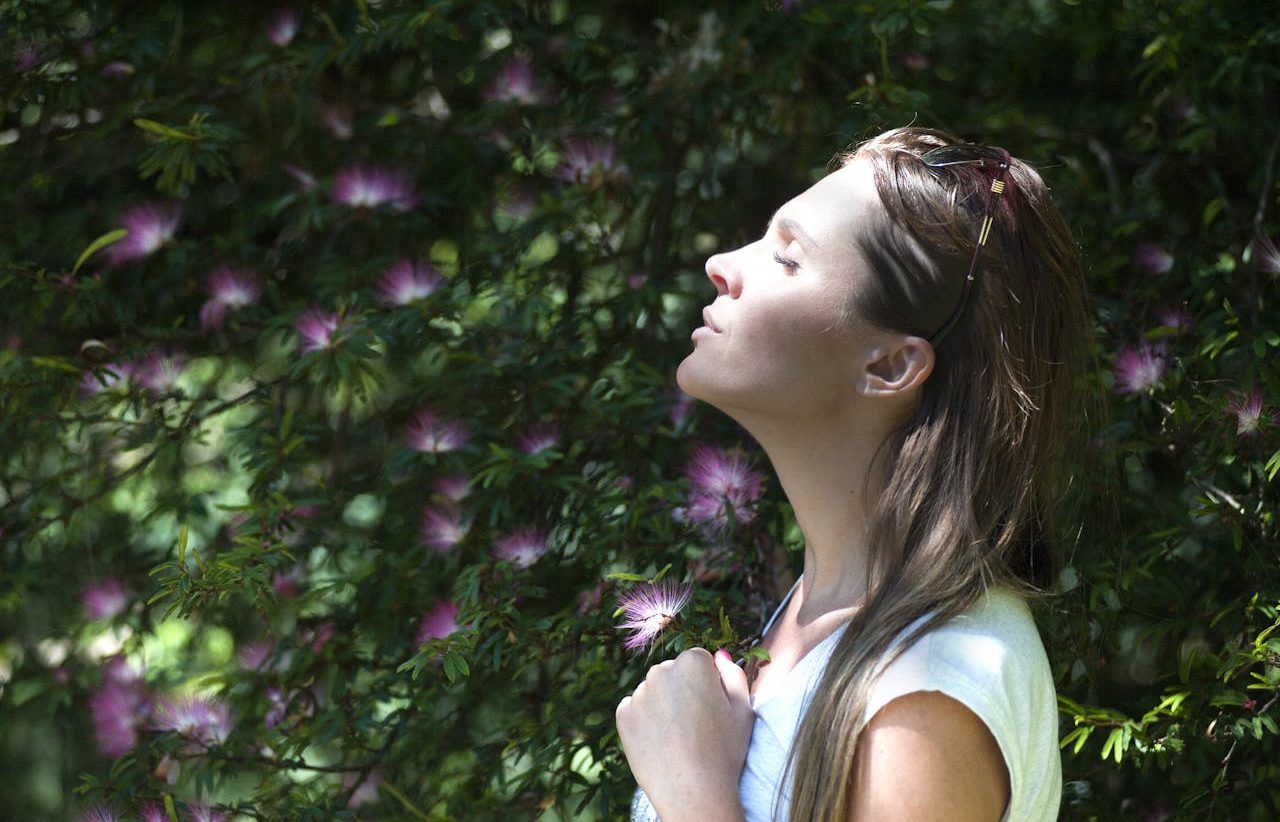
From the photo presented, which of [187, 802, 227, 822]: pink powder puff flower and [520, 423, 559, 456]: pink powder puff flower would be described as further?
[520, 423, 559, 456]: pink powder puff flower

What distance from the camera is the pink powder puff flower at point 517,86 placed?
224 centimetres

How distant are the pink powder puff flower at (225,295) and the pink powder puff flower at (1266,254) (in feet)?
5.01

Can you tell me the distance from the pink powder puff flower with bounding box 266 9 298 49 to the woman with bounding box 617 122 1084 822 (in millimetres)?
1219

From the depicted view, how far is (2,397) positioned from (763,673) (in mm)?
1385

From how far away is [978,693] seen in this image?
109 cm

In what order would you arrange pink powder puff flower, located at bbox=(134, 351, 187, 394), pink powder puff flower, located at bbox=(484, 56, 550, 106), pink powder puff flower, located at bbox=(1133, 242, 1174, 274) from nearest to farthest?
pink powder puff flower, located at bbox=(1133, 242, 1174, 274) < pink powder puff flower, located at bbox=(134, 351, 187, 394) < pink powder puff flower, located at bbox=(484, 56, 550, 106)

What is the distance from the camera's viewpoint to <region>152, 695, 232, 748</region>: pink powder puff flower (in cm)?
192

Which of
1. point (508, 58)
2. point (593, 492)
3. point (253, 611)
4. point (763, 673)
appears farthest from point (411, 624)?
point (508, 58)

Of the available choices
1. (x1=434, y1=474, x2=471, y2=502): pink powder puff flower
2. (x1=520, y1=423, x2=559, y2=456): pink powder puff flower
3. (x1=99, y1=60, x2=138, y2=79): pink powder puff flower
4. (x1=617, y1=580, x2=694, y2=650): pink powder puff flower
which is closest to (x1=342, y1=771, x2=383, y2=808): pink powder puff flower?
(x1=434, y1=474, x2=471, y2=502): pink powder puff flower

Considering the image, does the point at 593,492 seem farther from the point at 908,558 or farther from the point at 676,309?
the point at 908,558

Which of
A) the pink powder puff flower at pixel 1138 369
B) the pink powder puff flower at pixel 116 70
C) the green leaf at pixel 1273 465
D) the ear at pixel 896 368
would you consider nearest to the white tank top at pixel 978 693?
the ear at pixel 896 368

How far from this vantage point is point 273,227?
245 centimetres

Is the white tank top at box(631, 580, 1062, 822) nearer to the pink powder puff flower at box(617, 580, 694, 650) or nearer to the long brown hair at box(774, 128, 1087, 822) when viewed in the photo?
the long brown hair at box(774, 128, 1087, 822)

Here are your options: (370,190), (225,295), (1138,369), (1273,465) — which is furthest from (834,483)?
(225,295)
